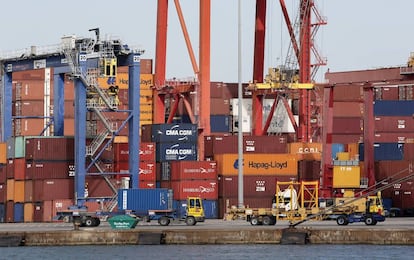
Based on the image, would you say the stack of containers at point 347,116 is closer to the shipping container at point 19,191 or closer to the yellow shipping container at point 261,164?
the yellow shipping container at point 261,164

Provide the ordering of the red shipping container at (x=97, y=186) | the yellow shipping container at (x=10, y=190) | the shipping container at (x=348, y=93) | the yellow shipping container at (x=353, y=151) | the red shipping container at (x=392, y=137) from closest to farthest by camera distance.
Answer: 1. the red shipping container at (x=97, y=186)
2. the yellow shipping container at (x=10, y=190)
3. the yellow shipping container at (x=353, y=151)
4. the red shipping container at (x=392, y=137)
5. the shipping container at (x=348, y=93)

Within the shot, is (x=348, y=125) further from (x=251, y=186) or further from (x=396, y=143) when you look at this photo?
(x=251, y=186)

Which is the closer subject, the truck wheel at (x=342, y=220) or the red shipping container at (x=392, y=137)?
the truck wheel at (x=342, y=220)

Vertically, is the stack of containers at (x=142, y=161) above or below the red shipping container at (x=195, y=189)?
above

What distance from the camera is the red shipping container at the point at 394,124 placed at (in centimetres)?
10466

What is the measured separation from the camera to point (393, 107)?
347 feet

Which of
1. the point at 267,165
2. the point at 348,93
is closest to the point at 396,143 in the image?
the point at 348,93

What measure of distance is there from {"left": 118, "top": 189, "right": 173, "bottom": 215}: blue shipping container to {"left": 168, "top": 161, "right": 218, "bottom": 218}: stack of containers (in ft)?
20.0

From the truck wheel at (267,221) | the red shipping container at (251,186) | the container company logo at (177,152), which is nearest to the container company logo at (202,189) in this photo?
the red shipping container at (251,186)

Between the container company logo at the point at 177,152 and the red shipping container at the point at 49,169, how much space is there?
5.85 m

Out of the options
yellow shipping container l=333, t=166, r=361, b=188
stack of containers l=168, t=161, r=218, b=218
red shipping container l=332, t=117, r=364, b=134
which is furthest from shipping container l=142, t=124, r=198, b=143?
red shipping container l=332, t=117, r=364, b=134

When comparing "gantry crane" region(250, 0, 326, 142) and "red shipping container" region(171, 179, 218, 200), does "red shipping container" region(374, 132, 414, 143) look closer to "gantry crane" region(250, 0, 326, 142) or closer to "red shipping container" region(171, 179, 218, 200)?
"gantry crane" region(250, 0, 326, 142)

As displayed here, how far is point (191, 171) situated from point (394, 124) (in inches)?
1005

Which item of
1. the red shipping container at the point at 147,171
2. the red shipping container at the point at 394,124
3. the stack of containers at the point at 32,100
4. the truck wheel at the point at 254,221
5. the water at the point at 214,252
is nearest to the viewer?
the water at the point at 214,252
